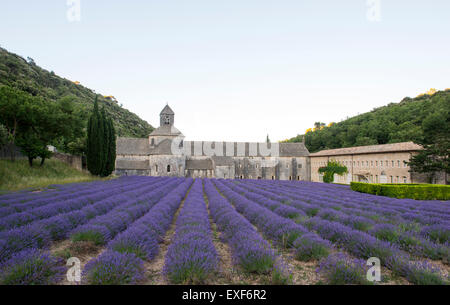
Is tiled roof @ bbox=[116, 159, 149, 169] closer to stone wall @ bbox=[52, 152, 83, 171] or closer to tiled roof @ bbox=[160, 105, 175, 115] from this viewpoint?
tiled roof @ bbox=[160, 105, 175, 115]

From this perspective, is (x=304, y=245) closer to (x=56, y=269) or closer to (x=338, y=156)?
(x=56, y=269)

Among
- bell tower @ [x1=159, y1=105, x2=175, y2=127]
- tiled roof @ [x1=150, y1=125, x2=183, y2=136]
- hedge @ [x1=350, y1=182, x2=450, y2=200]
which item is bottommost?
hedge @ [x1=350, y1=182, x2=450, y2=200]

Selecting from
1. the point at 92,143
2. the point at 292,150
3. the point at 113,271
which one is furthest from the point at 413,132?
the point at 113,271

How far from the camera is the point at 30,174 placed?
60.0 ft

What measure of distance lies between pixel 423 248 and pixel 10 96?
A: 25498 mm

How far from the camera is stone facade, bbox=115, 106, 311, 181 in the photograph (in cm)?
4012

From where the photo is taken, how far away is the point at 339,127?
227 ft

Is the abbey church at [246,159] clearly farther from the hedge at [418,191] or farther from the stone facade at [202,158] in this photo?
the hedge at [418,191]

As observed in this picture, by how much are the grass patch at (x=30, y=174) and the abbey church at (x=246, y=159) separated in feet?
54.8

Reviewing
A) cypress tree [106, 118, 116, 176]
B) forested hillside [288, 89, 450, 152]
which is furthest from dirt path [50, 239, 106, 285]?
forested hillside [288, 89, 450, 152]

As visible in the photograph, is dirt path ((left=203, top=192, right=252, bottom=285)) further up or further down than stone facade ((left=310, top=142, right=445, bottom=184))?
further down

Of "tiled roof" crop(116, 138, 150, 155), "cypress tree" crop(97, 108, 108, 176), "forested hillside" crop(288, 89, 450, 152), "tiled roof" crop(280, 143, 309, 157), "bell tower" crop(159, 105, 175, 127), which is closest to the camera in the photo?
"cypress tree" crop(97, 108, 108, 176)

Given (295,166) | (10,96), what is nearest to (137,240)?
(10,96)

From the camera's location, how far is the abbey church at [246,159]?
2964 centimetres
